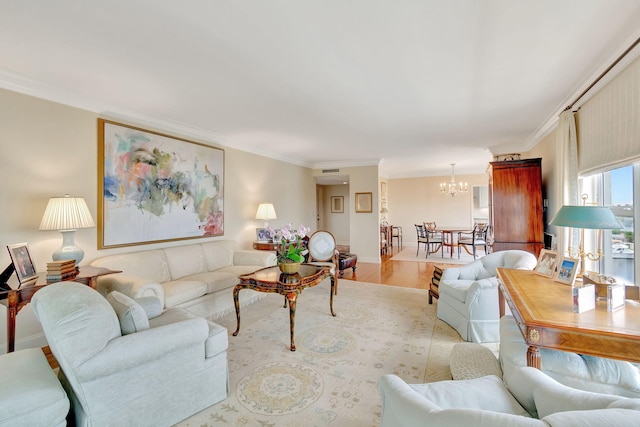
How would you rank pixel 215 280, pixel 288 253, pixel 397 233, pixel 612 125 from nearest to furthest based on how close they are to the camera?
pixel 612 125 → pixel 288 253 → pixel 215 280 → pixel 397 233

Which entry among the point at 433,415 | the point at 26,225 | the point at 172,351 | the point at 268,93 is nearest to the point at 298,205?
the point at 268,93

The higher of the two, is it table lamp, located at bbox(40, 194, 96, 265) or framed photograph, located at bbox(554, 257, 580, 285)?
table lamp, located at bbox(40, 194, 96, 265)

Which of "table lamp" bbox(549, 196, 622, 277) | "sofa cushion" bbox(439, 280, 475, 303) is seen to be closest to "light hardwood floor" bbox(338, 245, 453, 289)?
"sofa cushion" bbox(439, 280, 475, 303)

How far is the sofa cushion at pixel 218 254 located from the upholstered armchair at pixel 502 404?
3.64 meters

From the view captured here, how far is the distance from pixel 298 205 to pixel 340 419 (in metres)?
5.47

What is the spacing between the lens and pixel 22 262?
2338 mm

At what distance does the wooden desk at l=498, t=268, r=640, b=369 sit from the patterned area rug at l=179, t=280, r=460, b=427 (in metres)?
0.96

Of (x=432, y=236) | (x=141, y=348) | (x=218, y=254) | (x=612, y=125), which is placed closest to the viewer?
(x=141, y=348)

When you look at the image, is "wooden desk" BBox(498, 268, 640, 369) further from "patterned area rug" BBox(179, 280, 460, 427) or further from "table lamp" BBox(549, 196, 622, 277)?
"patterned area rug" BBox(179, 280, 460, 427)

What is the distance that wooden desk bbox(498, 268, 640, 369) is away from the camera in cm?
132

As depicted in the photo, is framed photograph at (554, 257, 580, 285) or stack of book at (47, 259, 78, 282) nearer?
framed photograph at (554, 257, 580, 285)

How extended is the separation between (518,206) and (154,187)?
536 centimetres

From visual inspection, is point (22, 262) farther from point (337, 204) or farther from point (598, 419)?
point (337, 204)

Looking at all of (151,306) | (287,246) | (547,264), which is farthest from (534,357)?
(151,306)
